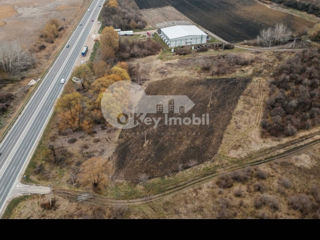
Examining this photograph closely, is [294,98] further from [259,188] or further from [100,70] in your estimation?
[100,70]

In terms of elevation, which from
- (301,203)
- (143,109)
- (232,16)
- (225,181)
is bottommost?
(225,181)

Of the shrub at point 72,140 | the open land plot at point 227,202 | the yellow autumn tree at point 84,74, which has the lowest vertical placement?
the open land plot at point 227,202

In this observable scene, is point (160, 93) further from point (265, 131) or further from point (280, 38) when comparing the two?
point (280, 38)

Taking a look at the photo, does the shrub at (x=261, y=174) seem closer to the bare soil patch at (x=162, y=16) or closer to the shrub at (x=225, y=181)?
the shrub at (x=225, y=181)

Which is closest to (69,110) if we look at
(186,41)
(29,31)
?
(186,41)

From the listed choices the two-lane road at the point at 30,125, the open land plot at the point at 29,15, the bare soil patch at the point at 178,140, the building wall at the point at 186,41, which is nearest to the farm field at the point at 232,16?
the building wall at the point at 186,41

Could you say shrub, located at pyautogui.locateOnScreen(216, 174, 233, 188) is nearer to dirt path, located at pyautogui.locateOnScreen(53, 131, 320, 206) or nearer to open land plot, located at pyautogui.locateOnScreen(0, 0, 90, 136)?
dirt path, located at pyautogui.locateOnScreen(53, 131, 320, 206)

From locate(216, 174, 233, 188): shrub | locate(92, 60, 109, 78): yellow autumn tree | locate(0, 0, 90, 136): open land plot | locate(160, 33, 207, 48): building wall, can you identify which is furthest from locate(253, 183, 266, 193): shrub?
locate(160, 33, 207, 48): building wall
